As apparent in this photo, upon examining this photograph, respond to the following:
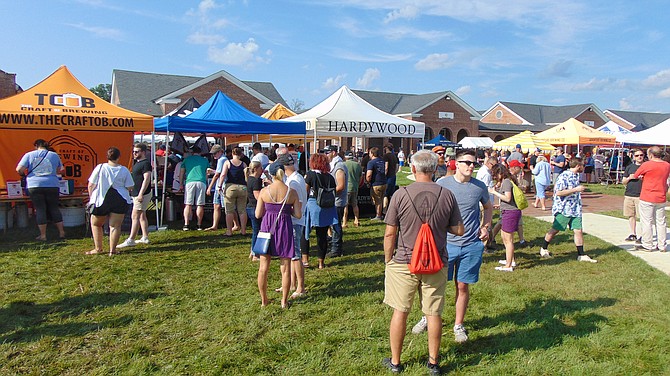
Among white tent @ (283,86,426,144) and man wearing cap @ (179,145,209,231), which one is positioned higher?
white tent @ (283,86,426,144)

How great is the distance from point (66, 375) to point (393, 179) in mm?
7674

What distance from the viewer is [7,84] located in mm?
30578

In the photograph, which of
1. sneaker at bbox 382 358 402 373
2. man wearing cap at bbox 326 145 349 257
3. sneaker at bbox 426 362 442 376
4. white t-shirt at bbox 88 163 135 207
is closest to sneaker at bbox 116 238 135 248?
white t-shirt at bbox 88 163 135 207

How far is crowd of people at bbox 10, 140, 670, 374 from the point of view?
3238 millimetres

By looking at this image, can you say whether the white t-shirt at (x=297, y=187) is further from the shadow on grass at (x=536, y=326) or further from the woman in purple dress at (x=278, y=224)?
the shadow on grass at (x=536, y=326)

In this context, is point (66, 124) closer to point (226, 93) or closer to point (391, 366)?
point (391, 366)

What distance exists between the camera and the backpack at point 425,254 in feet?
10.2

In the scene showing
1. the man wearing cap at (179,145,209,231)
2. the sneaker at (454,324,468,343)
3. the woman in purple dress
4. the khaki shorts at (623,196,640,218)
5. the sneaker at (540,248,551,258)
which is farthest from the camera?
the man wearing cap at (179,145,209,231)

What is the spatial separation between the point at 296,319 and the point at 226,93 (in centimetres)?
3049

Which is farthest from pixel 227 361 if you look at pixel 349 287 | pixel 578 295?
pixel 578 295

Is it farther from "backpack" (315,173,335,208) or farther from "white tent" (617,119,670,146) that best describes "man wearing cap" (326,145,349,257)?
"white tent" (617,119,670,146)

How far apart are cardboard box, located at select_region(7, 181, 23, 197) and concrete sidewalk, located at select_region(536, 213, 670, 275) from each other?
1077 cm

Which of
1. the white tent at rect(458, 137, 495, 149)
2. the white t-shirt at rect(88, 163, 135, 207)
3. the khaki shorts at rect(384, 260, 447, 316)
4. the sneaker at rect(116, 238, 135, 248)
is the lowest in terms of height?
the sneaker at rect(116, 238, 135, 248)

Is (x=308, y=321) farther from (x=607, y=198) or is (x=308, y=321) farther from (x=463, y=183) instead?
(x=607, y=198)
